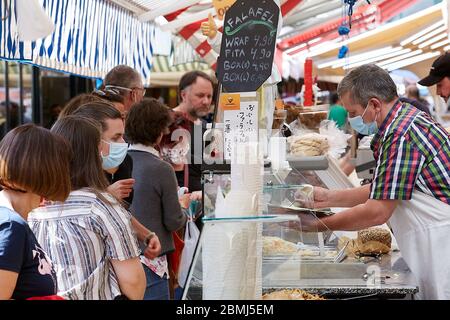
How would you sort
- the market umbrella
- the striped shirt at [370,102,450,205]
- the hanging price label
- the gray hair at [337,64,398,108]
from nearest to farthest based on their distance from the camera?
the striped shirt at [370,102,450,205]
the gray hair at [337,64,398,108]
the hanging price label
the market umbrella

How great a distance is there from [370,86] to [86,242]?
5.72 feet

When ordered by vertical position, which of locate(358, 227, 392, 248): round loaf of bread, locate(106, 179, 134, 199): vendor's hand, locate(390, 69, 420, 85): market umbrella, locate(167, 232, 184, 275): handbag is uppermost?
locate(390, 69, 420, 85): market umbrella

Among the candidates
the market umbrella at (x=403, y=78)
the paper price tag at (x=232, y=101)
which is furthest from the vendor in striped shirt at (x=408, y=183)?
the market umbrella at (x=403, y=78)

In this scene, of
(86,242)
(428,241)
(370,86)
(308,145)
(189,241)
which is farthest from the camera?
(189,241)

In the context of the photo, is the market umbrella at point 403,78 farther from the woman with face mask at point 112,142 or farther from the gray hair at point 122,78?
the woman with face mask at point 112,142

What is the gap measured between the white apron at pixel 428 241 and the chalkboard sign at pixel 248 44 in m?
1.14

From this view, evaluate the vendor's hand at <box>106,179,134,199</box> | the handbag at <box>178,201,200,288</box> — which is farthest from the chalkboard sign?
the handbag at <box>178,201,200,288</box>

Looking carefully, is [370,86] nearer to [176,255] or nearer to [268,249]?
[268,249]

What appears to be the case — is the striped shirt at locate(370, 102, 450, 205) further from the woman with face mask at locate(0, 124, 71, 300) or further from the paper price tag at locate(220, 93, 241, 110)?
the woman with face mask at locate(0, 124, 71, 300)

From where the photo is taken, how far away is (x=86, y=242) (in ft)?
10.6

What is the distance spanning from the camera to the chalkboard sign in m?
3.29

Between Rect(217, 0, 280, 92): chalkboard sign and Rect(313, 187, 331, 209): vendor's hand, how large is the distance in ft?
4.45

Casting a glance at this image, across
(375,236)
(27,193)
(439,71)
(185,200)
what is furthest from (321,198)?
(27,193)

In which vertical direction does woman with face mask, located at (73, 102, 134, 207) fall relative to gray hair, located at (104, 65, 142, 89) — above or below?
below
